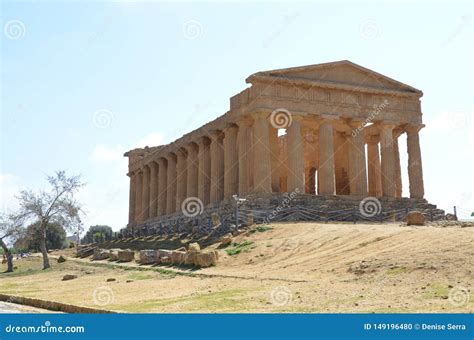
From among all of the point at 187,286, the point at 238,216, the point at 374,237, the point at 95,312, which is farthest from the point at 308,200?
the point at 95,312

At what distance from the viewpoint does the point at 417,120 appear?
2165 inches

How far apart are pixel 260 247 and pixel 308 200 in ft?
52.2

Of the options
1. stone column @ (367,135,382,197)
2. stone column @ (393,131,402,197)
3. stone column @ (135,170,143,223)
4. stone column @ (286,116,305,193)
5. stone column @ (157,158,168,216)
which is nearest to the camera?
stone column @ (286,116,305,193)

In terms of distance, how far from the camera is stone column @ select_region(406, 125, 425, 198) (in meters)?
54.1

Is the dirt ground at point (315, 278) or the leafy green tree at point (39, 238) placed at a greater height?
the leafy green tree at point (39, 238)

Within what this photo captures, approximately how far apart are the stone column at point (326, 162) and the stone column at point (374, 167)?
8402 millimetres

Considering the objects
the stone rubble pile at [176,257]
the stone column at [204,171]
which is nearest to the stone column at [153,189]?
the stone column at [204,171]

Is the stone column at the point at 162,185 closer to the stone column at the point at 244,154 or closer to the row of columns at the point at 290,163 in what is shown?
the row of columns at the point at 290,163

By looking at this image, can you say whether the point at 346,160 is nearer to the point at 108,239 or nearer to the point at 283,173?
the point at 283,173

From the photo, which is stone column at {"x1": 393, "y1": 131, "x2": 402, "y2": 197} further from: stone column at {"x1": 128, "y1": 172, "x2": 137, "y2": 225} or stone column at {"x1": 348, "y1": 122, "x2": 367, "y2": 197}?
stone column at {"x1": 128, "y1": 172, "x2": 137, "y2": 225}

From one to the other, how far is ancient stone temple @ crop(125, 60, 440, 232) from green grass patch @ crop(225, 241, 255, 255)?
1049 cm

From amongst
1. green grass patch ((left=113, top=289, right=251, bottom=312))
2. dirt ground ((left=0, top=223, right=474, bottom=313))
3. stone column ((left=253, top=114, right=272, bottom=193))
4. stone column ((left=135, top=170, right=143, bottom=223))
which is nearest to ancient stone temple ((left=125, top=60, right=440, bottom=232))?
stone column ((left=253, top=114, right=272, bottom=193))

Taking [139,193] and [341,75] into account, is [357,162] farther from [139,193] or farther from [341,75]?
[139,193]

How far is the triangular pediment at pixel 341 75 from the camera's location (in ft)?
162
